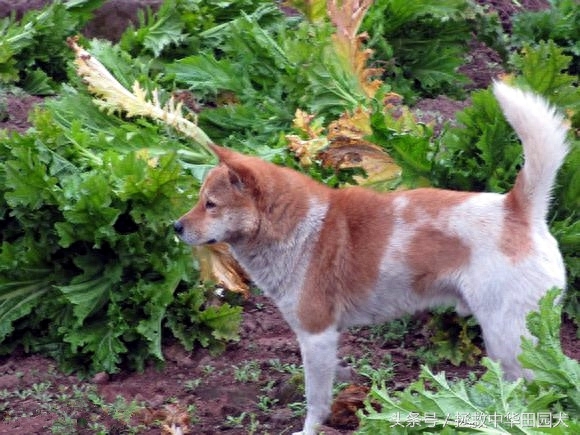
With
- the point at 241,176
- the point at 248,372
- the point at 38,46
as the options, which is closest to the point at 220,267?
the point at 248,372

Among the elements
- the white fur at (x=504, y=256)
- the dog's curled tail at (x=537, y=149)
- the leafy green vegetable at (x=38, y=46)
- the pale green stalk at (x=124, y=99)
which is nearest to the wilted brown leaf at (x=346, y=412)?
the white fur at (x=504, y=256)

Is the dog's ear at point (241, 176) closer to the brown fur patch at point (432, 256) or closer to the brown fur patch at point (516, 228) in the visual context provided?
the brown fur patch at point (432, 256)

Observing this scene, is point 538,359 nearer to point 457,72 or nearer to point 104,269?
point 104,269

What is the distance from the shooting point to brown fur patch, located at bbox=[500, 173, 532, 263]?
551 cm

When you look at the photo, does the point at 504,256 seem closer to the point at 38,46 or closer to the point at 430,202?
the point at 430,202

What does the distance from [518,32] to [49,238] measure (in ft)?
17.9

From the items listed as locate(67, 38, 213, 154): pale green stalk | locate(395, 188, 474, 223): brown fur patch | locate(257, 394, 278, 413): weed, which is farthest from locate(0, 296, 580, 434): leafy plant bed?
locate(67, 38, 213, 154): pale green stalk

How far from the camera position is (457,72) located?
10750 millimetres

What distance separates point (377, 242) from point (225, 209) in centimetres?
77

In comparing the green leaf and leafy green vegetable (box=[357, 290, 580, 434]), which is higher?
leafy green vegetable (box=[357, 290, 580, 434])

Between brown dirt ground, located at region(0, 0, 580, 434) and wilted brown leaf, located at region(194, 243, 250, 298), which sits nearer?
brown dirt ground, located at region(0, 0, 580, 434)

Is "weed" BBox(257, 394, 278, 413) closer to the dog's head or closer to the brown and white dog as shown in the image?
the brown and white dog

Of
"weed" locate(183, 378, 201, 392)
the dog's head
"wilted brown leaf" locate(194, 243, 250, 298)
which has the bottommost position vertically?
"weed" locate(183, 378, 201, 392)

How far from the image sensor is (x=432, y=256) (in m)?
5.73
